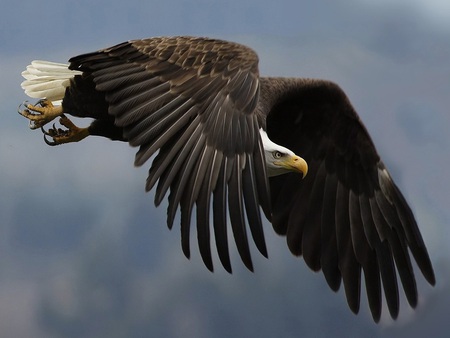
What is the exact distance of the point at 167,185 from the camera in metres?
6.89

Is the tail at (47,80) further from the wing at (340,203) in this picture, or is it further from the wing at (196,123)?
the wing at (340,203)

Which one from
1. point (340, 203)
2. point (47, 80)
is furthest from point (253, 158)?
point (47, 80)

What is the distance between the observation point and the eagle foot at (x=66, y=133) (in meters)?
9.09

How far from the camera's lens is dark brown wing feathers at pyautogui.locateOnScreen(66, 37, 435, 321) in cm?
689

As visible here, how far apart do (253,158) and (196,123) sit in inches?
16.8

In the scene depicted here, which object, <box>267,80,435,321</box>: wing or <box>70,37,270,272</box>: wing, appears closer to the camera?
<box>70,37,270,272</box>: wing

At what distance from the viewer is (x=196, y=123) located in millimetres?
7227

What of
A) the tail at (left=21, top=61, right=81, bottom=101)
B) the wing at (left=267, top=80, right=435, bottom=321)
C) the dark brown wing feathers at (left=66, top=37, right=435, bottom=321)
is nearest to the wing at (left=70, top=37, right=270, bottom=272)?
the dark brown wing feathers at (left=66, top=37, right=435, bottom=321)

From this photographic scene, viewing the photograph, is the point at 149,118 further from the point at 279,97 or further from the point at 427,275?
the point at 427,275

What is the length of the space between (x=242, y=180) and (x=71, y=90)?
2260mm

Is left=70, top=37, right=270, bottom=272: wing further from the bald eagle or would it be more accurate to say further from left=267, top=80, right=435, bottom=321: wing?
left=267, top=80, right=435, bottom=321: wing

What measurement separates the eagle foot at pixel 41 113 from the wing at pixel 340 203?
5.51 feet

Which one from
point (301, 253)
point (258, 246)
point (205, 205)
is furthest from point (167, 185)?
point (301, 253)

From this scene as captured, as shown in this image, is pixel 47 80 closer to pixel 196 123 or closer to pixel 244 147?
pixel 196 123
